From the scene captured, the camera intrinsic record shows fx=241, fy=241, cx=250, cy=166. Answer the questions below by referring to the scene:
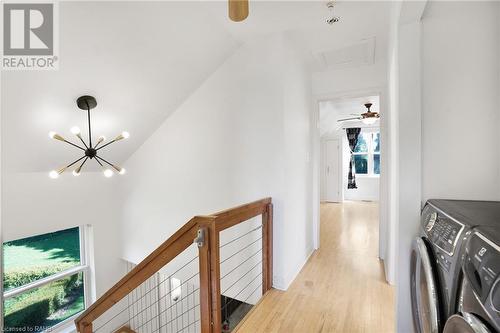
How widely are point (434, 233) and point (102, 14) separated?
2819mm

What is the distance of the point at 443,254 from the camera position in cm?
94

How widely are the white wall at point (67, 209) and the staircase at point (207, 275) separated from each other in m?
0.91

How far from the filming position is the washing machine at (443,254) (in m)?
0.84

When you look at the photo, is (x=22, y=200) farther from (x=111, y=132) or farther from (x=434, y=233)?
(x=434, y=233)

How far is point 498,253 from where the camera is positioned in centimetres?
60

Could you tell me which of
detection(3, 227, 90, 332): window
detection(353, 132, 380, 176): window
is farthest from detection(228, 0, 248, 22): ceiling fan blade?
detection(353, 132, 380, 176): window

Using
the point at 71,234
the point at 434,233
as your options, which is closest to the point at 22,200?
the point at 71,234

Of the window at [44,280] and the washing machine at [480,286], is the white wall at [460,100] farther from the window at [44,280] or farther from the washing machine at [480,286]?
the window at [44,280]

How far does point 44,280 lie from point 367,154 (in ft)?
26.6

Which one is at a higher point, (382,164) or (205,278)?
(382,164)

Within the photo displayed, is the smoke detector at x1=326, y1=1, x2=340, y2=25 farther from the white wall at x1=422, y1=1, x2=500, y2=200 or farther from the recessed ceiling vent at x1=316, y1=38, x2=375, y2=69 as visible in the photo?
the white wall at x1=422, y1=1, x2=500, y2=200

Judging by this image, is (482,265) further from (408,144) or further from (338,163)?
(338,163)
